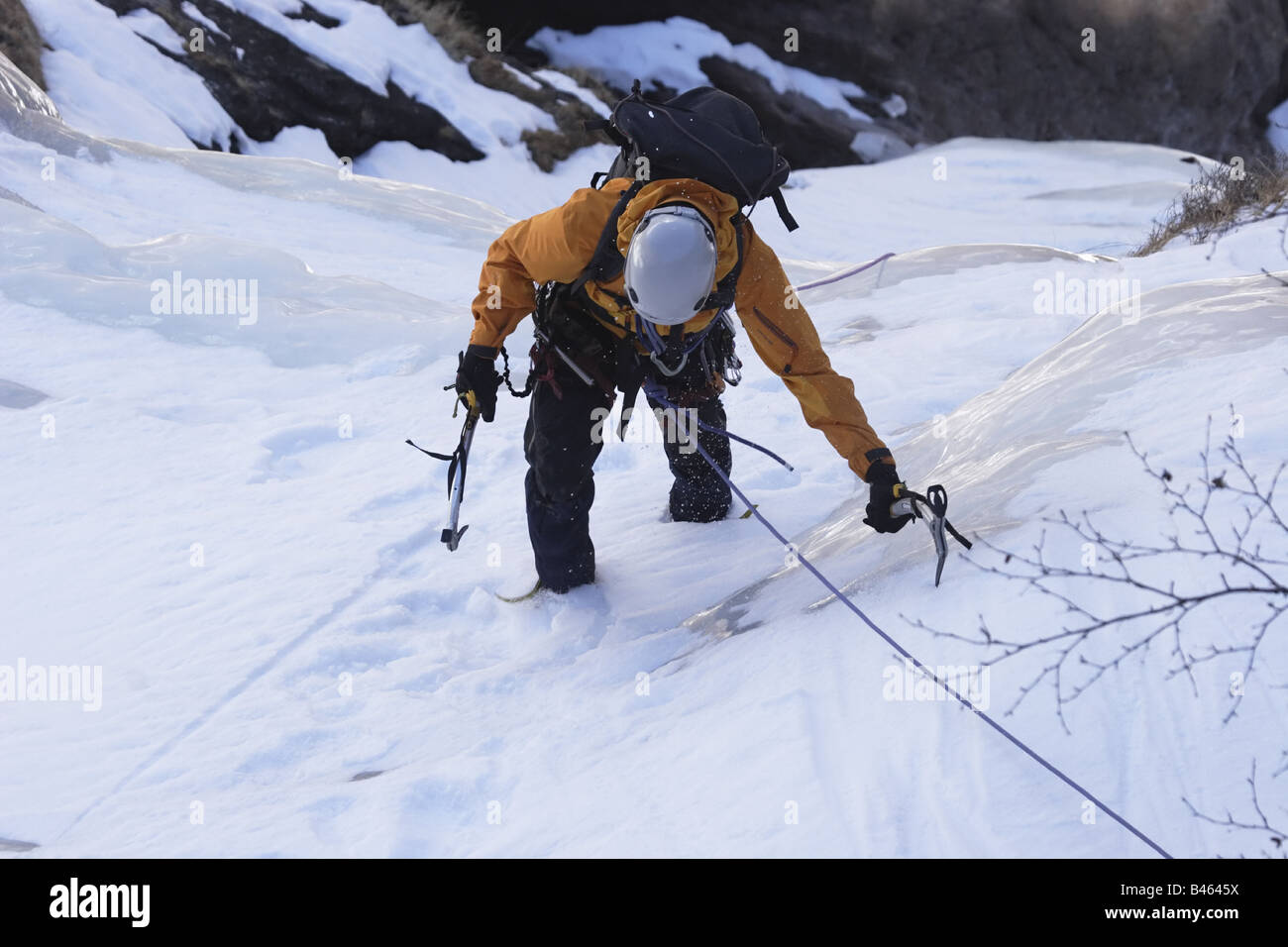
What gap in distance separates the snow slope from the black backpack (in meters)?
1.06

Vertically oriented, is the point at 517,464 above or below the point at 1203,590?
below

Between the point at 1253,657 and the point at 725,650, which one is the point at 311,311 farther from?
the point at 1253,657

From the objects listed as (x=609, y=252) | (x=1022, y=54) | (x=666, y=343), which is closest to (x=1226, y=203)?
(x=666, y=343)

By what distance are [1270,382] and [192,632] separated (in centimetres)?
309

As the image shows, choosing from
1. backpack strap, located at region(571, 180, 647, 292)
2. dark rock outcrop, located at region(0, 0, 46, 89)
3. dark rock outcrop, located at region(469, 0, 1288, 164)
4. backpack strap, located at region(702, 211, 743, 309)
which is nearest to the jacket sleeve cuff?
backpack strap, located at region(702, 211, 743, 309)

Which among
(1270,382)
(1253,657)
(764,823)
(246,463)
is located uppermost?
(1270,382)

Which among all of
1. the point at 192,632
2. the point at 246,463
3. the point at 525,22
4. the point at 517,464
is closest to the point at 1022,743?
the point at 192,632

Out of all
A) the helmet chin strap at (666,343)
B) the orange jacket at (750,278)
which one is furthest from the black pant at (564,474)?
the orange jacket at (750,278)

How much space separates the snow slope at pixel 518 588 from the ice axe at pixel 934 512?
0.07 meters

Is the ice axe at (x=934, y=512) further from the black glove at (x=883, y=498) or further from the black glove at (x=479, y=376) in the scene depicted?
the black glove at (x=479, y=376)

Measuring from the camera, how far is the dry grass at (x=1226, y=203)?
261 inches

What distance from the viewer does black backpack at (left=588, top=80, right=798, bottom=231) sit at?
2717 millimetres

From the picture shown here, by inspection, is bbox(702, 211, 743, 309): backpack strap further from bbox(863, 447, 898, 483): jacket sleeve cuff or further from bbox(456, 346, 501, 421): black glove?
bbox(456, 346, 501, 421): black glove

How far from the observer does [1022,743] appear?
6.79 ft
